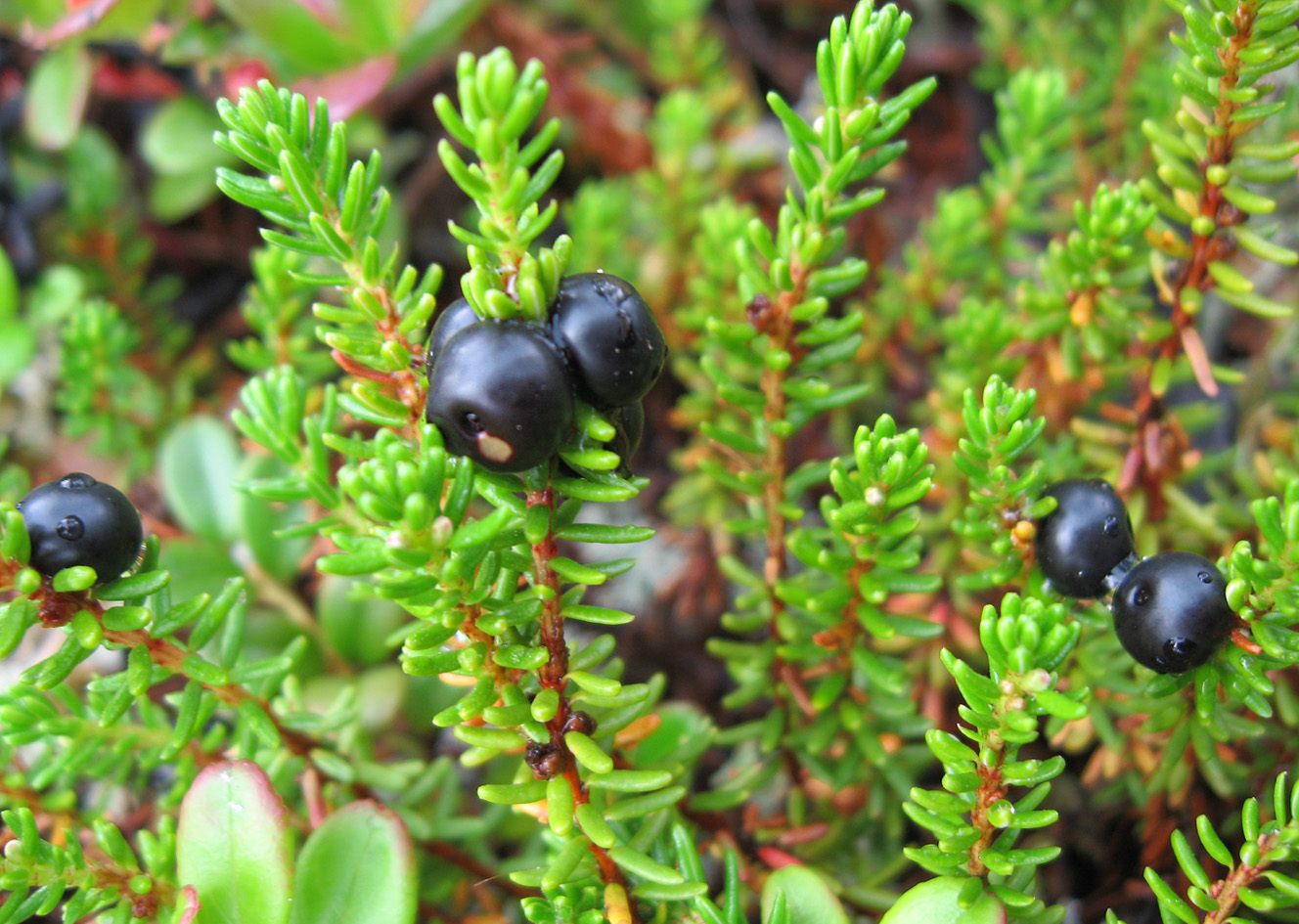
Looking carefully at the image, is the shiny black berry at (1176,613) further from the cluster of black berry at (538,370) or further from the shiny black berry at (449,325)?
the shiny black berry at (449,325)

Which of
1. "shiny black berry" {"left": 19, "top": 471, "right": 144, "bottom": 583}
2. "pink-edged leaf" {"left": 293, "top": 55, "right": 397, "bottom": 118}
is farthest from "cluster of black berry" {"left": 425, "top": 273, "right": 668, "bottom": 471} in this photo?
"pink-edged leaf" {"left": 293, "top": 55, "right": 397, "bottom": 118}

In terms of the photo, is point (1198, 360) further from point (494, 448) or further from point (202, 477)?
point (202, 477)

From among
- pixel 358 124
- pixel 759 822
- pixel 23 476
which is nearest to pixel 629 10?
pixel 358 124

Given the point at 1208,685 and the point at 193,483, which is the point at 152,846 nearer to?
the point at 193,483

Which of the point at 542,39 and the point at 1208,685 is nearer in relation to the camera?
the point at 1208,685

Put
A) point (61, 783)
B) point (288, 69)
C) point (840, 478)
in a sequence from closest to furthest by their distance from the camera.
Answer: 1. point (840, 478)
2. point (61, 783)
3. point (288, 69)

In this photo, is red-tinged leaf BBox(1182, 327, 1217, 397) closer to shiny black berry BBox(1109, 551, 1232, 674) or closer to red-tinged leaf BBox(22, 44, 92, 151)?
shiny black berry BBox(1109, 551, 1232, 674)

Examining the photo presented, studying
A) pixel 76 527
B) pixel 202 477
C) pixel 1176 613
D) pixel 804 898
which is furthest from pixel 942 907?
pixel 202 477
